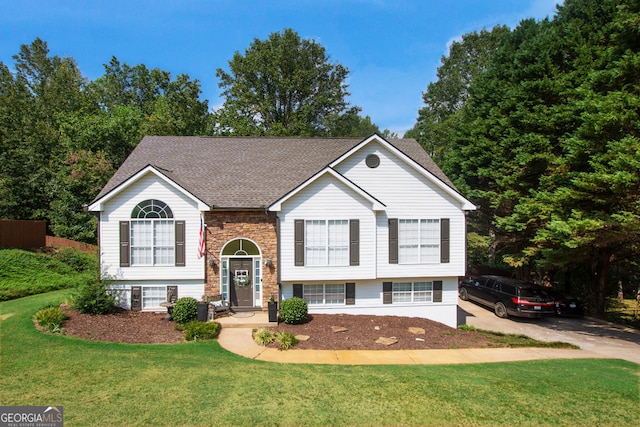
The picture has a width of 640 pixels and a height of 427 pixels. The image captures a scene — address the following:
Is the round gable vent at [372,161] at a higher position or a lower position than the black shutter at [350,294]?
higher

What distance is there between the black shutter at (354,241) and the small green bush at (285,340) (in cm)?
415

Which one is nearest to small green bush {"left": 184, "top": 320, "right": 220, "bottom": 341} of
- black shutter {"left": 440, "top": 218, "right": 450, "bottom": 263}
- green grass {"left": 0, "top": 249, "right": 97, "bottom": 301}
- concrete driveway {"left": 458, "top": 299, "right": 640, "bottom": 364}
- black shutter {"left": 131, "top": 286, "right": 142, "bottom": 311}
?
black shutter {"left": 131, "top": 286, "right": 142, "bottom": 311}

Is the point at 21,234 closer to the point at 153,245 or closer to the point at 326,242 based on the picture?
the point at 153,245

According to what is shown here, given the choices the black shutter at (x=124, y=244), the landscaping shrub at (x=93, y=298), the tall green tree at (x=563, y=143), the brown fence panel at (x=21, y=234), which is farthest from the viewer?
the brown fence panel at (x=21, y=234)

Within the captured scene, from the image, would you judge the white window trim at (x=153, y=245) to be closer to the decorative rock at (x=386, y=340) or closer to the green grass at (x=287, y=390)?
the green grass at (x=287, y=390)

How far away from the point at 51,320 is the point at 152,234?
442 centimetres

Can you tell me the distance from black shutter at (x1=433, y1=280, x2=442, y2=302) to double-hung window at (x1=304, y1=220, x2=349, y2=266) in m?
4.22

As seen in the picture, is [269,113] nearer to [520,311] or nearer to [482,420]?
[520,311]

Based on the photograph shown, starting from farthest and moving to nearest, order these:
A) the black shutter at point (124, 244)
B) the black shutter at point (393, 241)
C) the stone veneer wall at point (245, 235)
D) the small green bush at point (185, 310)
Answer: the black shutter at point (393, 241)
the stone veneer wall at point (245, 235)
the black shutter at point (124, 244)
the small green bush at point (185, 310)

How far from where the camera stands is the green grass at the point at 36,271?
Answer: 18125 millimetres

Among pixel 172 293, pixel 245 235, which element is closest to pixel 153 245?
pixel 172 293

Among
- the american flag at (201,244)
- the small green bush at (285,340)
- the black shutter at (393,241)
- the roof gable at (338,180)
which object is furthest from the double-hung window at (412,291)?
the american flag at (201,244)

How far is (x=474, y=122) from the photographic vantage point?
24.7 meters

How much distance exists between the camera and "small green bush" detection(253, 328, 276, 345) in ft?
38.2
